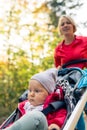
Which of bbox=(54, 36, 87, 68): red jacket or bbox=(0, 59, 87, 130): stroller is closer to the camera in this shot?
bbox=(0, 59, 87, 130): stroller

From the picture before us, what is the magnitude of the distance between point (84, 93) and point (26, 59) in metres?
5.57

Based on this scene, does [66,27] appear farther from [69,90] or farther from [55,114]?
[55,114]

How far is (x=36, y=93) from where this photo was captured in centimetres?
299

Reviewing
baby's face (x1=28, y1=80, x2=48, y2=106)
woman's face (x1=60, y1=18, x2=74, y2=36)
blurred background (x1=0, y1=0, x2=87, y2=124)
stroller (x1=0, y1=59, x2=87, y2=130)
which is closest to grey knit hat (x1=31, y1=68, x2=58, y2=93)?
baby's face (x1=28, y1=80, x2=48, y2=106)

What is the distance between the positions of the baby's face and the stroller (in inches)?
4.1

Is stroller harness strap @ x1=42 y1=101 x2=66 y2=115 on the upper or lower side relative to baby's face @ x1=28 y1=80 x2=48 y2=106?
lower

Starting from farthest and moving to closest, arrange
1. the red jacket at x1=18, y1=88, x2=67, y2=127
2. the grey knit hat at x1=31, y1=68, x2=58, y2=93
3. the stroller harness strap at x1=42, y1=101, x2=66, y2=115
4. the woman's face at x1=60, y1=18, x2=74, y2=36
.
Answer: the woman's face at x1=60, y1=18, x2=74, y2=36
the grey knit hat at x1=31, y1=68, x2=58, y2=93
the stroller harness strap at x1=42, y1=101, x2=66, y2=115
the red jacket at x1=18, y1=88, x2=67, y2=127

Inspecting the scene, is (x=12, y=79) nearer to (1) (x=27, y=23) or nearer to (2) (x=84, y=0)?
(1) (x=27, y=23)

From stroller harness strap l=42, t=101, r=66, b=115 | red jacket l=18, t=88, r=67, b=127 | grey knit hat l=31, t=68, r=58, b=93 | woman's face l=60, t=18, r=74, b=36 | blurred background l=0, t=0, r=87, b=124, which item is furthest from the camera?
blurred background l=0, t=0, r=87, b=124

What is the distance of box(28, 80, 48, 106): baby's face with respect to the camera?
2.98 metres

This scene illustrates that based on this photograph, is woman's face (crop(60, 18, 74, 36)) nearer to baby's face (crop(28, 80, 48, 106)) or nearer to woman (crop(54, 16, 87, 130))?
woman (crop(54, 16, 87, 130))

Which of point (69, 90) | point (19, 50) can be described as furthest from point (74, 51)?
point (19, 50)

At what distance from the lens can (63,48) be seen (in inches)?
173

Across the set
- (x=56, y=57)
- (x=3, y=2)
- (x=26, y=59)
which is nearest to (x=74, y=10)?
(x=3, y=2)
